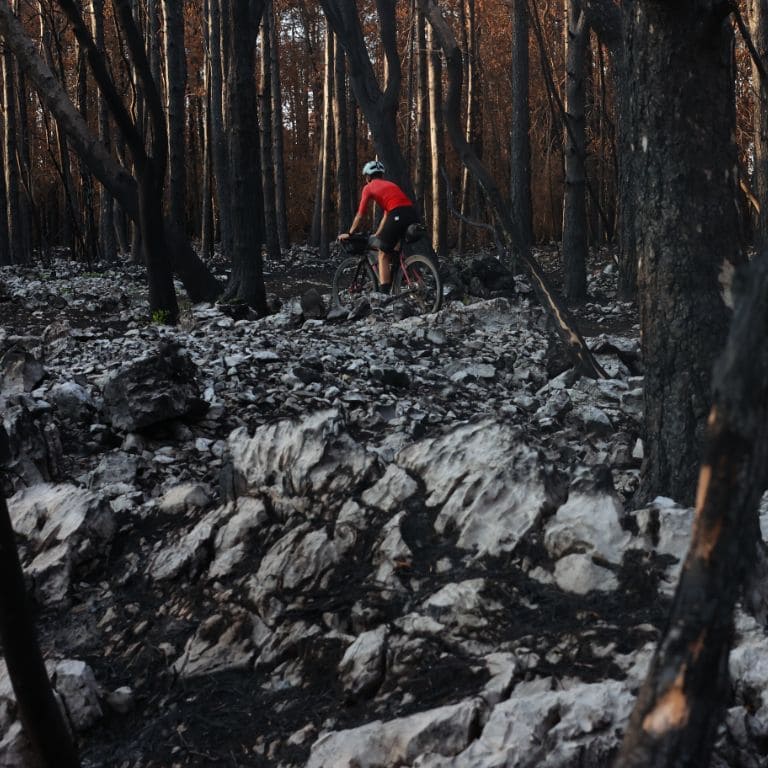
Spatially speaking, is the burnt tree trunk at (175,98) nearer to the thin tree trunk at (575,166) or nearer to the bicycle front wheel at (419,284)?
the bicycle front wheel at (419,284)

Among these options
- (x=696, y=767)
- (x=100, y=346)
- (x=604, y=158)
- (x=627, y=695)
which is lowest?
(x=627, y=695)

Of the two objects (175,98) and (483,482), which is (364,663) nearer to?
(483,482)

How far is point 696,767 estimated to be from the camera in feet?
4.92

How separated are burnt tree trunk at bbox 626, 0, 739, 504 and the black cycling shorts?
6.17 m

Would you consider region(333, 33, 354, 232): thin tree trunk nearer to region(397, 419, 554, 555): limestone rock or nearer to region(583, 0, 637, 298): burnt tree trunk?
region(583, 0, 637, 298): burnt tree trunk

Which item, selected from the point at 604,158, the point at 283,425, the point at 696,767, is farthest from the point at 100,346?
the point at 604,158

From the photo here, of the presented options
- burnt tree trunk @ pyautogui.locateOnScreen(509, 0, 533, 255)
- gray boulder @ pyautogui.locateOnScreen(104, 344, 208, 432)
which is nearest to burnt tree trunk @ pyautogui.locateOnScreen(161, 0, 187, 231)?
gray boulder @ pyautogui.locateOnScreen(104, 344, 208, 432)

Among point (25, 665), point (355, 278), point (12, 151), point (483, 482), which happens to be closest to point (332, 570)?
point (483, 482)

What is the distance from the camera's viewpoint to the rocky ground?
2.52m

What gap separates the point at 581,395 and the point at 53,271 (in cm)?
1122

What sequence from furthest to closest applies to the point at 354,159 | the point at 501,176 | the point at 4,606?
the point at 501,176 → the point at 354,159 → the point at 4,606

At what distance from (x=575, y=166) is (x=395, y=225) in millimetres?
2622

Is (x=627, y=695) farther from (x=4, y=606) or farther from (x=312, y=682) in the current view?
(x=4, y=606)

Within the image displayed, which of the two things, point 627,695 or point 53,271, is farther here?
point 53,271
